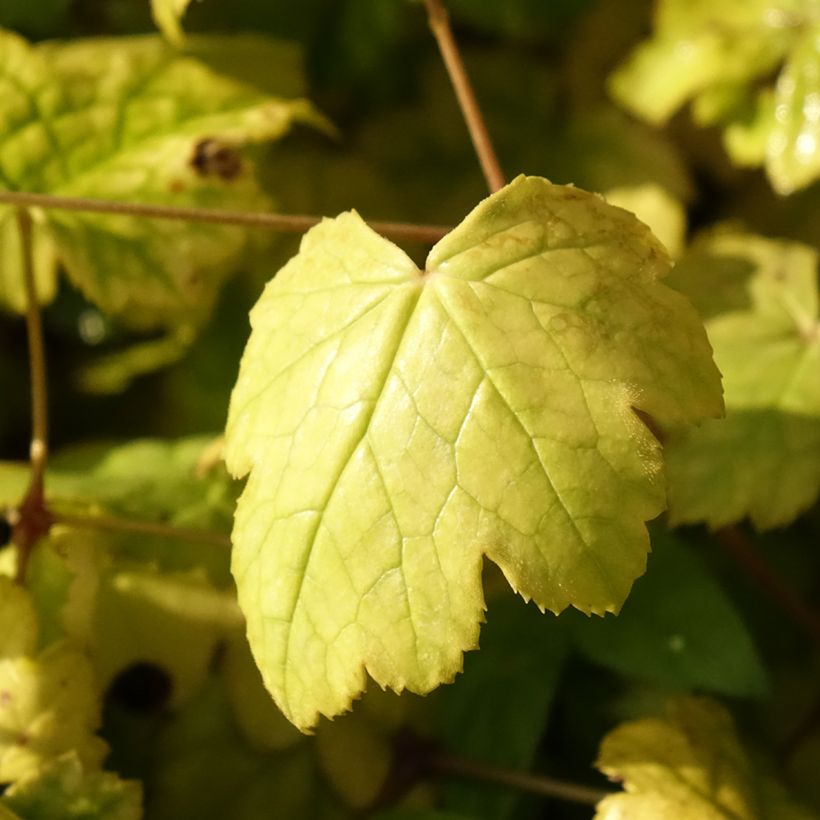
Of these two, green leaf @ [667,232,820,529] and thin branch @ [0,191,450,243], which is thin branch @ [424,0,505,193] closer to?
thin branch @ [0,191,450,243]

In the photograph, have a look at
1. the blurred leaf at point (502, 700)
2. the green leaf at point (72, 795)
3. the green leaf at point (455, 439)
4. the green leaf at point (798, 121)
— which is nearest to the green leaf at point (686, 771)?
the blurred leaf at point (502, 700)

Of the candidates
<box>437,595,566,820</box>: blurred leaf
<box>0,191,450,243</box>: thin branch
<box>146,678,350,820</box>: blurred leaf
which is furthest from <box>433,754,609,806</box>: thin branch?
<box>0,191,450,243</box>: thin branch

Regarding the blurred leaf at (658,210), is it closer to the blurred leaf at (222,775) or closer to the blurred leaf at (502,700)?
the blurred leaf at (502,700)

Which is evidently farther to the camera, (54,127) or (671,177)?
(671,177)

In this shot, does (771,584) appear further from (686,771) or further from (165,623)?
(165,623)

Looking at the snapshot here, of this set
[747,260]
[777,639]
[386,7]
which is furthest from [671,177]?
[777,639]

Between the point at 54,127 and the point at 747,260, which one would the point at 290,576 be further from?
the point at 747,260

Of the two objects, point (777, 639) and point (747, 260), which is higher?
point (747, 260)

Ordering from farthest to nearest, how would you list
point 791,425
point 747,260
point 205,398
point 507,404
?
point 205,398, point 747,260, point 791,425, point 507,404
